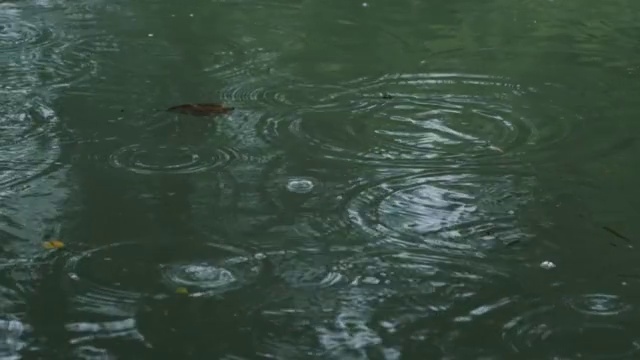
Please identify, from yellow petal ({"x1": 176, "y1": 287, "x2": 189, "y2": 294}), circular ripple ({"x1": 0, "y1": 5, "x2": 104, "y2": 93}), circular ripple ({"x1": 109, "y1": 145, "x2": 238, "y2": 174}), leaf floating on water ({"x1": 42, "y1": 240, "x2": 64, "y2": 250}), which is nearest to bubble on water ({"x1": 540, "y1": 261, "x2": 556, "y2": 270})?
yellow petal ({"x1": 176, "y1": 287, "x2": 189, "y2": 294})

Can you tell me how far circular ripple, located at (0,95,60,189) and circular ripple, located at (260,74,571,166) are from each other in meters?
0.93

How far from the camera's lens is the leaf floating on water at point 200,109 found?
4.73 meters

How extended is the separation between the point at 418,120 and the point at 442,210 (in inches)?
42.4

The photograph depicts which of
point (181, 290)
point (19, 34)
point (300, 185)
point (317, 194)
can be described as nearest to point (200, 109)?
point (300, 185)

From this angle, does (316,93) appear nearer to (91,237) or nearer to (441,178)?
(441,178)

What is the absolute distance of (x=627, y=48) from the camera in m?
6.18

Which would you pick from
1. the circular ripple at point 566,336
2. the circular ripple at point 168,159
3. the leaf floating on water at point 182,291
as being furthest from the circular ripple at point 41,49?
the circular ripple at point 566,336

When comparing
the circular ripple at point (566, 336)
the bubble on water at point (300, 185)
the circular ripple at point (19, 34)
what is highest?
the circular ripple at point (566, 336)

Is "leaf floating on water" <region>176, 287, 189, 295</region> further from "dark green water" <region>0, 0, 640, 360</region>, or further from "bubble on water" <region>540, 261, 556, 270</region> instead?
"bubble on water" <region>540, 261, 556, 270</region>

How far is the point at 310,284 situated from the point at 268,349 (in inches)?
15.7

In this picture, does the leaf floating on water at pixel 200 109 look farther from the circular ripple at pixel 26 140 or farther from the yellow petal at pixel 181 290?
the yellow petal at pixel 181 290

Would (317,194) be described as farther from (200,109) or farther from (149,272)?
(200,109)

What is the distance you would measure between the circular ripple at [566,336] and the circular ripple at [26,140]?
199 cm

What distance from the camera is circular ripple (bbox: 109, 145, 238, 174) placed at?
4.07 m
